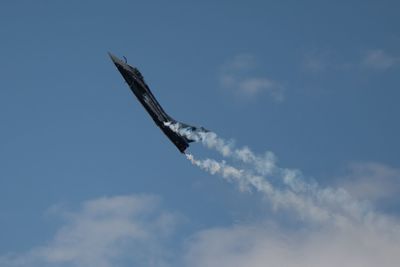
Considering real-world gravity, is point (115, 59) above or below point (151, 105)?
above

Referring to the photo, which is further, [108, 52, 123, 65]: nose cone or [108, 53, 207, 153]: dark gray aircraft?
[108, 52, 123, 65]: nose cone

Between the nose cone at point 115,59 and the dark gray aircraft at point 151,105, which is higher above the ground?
the nose cone at point 115,59

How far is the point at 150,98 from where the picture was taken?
404 ft

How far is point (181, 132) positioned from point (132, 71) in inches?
606

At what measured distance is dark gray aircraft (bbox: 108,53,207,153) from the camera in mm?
120375

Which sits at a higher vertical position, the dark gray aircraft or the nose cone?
the nose cone

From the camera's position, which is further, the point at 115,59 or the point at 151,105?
the point at 115,59

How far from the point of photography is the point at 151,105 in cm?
12206

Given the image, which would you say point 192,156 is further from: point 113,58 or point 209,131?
point 113,58

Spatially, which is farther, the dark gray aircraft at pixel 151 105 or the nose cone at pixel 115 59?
the nose cone at pixel 115 59

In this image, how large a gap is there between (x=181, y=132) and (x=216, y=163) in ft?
28.3

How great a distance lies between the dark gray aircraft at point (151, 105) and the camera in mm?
120375

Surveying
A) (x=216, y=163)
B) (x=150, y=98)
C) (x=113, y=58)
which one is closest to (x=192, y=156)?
(x=216, y=163)

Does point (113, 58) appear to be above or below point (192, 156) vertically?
above
